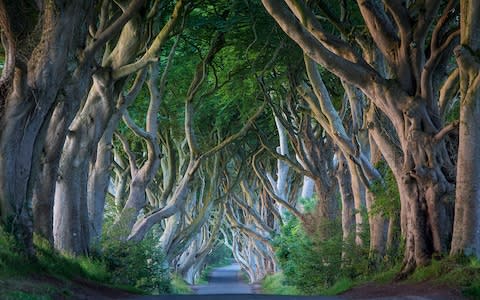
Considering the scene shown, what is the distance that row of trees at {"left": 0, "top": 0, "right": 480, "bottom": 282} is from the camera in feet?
37.4

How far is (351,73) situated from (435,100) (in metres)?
1.71

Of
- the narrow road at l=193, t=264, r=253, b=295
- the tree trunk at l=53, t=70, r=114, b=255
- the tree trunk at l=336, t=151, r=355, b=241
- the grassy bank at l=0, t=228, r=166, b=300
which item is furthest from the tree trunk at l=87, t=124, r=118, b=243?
the narrow road at l=193, t=264, r=253, b=295

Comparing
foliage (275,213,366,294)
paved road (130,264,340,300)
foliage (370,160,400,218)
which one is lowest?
paved road (130,264,340,300)

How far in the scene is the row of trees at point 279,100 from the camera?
1140 cm

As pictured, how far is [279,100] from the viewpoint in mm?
25703

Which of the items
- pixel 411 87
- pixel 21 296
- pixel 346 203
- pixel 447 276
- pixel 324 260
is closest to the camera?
pixel 21 296

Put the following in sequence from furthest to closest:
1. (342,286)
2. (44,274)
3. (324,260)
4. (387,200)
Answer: (324,260) → (342,286) → (387,200) → (44,274)

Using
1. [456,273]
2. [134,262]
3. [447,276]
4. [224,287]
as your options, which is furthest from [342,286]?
[224,287]

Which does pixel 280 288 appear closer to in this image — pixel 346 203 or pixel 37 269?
pixel 346 203

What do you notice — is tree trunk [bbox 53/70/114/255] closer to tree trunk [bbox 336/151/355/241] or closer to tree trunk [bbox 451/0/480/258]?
tree trunk [bbox 336/151/355/241]

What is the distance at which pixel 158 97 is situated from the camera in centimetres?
2023

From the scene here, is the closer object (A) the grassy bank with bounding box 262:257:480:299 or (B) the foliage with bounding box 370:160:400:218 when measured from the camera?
(A) the grassy bank with bounding box 262:257:480:299

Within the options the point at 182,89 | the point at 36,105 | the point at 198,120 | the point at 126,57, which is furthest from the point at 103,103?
the point at 198,120

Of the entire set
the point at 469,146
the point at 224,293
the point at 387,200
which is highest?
the point at 469,146
